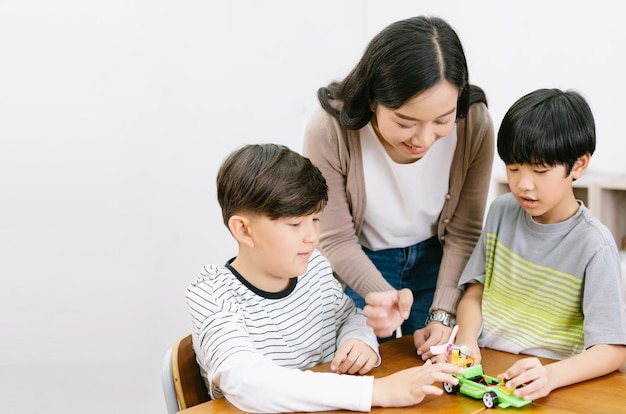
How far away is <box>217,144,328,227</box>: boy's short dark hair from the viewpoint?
137cm

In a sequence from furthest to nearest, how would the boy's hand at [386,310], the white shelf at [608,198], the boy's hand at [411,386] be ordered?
the white shelf at [608,198] < the boy's hand at [386,310] < the boy's hand at [411,386]

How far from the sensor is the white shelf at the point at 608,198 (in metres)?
3.02

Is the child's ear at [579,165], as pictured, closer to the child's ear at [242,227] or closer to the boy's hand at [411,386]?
the boy's hand at [411,386]

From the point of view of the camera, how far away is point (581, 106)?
1.41 meters

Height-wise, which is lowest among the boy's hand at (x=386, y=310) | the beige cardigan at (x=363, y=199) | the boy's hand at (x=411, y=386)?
the boy's hand at (x=411, y=386)

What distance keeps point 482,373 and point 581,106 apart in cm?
58

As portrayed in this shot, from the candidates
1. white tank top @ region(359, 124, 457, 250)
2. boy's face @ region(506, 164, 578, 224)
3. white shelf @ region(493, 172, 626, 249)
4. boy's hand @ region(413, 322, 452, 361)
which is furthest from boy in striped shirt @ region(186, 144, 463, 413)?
white shelf @ region(493, 172, 626, 249)

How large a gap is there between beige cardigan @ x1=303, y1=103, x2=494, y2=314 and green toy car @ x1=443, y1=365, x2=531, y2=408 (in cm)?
32

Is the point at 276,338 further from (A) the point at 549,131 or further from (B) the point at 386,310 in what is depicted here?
(A) the point at 549,131

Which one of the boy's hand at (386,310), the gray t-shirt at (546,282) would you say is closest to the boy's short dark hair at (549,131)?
the gray t-shirt at (546,282)

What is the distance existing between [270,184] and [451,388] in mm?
516

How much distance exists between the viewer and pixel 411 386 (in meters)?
1.18

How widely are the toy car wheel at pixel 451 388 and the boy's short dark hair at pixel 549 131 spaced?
48 cm

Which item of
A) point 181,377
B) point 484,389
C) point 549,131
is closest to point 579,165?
point 549,131
